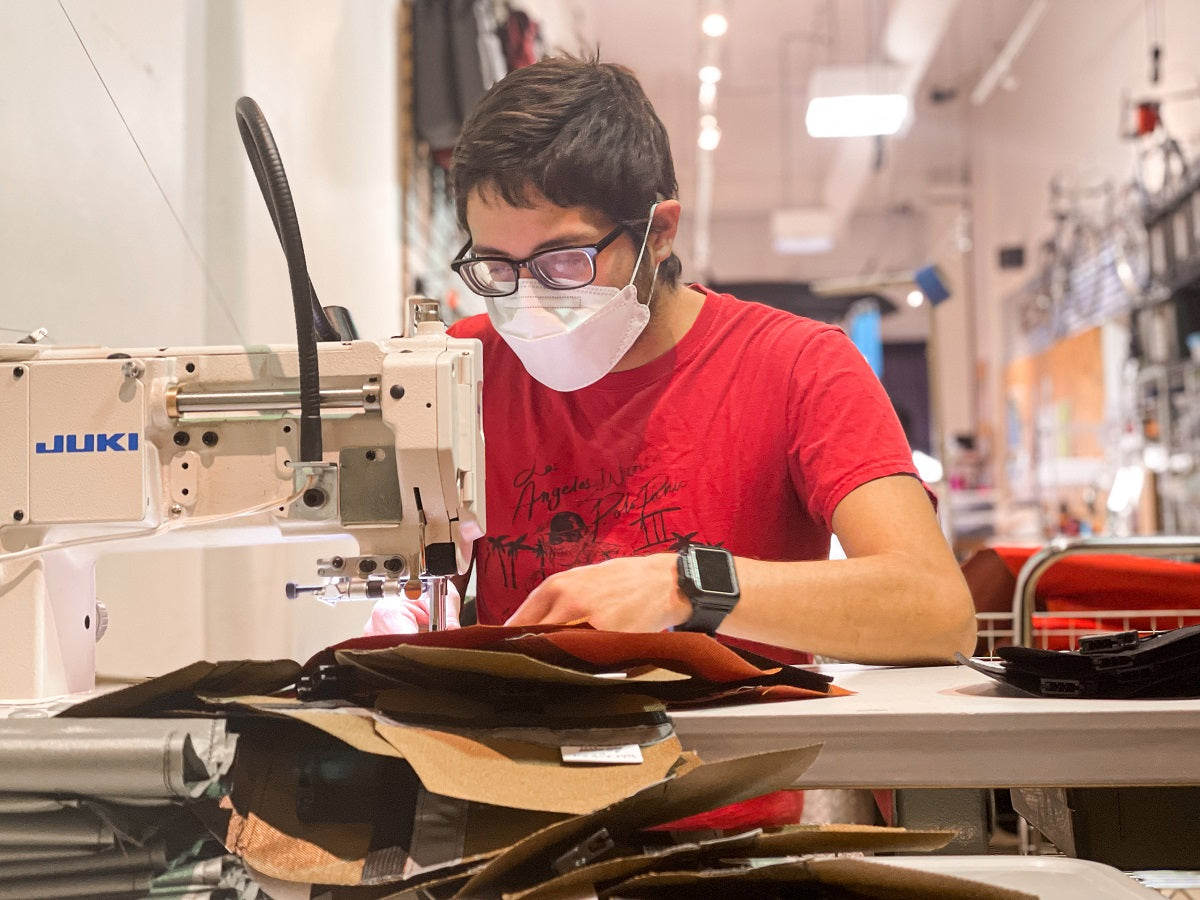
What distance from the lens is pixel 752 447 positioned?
60.0 inches

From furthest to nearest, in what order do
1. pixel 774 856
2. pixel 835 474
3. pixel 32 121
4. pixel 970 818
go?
pixel 32 121 < pixel 835 474 < pixel 970 818 < pixel 774 856

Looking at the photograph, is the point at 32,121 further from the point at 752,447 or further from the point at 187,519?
the point at 752,447

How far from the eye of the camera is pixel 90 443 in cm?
107

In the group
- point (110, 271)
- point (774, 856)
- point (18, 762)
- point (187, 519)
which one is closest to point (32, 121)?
point (110, 271)

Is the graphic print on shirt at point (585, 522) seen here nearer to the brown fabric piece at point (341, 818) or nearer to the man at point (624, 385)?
the man at point (624, 385)

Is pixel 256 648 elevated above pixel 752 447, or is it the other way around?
pixel 752 447

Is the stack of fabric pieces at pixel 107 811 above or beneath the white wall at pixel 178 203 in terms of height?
beneath

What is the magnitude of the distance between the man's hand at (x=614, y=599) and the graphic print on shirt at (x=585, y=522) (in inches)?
16.4

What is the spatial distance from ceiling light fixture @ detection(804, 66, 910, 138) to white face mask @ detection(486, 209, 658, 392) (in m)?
5.52

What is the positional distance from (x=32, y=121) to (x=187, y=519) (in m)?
0.73

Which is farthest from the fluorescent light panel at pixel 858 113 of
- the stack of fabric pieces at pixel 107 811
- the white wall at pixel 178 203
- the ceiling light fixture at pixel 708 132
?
the stack of fabric pieces at pixel 107 811

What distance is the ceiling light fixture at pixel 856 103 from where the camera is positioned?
21.6ft

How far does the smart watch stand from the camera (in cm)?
107

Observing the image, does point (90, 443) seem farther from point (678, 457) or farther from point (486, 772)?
point (678, 457)
